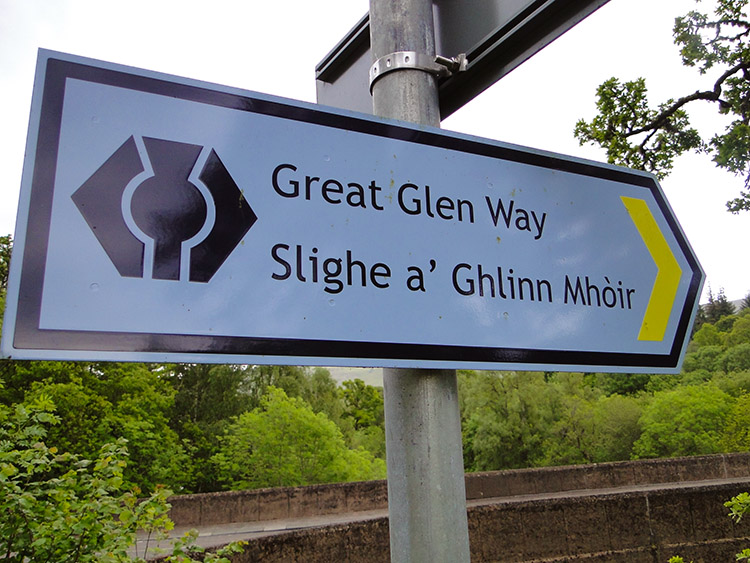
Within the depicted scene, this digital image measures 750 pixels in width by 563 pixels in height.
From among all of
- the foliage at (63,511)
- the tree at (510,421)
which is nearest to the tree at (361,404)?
the tree at (510,421)

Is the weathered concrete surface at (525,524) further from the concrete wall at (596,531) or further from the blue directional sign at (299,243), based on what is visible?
the blue directional sign at (299,243)

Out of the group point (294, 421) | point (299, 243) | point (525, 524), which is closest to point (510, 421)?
point (294, 421)

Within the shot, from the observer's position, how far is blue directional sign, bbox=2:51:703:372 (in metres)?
0.94

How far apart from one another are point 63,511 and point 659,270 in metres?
2.76

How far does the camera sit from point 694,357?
56.7m

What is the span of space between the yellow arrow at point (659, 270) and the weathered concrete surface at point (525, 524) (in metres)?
7.04

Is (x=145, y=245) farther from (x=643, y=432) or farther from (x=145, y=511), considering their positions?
(x=643, y=432)

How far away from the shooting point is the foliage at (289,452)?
2691 cm

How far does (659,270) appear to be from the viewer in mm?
1573

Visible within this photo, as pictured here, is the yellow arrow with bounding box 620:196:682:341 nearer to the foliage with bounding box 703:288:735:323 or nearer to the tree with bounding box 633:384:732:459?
the tree with bounding box 633:384:732:459

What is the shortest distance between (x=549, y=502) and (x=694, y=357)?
182 feet

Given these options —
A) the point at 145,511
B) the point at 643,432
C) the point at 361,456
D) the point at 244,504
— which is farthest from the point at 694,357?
the point at 145,511

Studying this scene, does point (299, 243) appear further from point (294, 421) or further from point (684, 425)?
point (684, 425)

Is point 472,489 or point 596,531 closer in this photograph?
point 596,531
